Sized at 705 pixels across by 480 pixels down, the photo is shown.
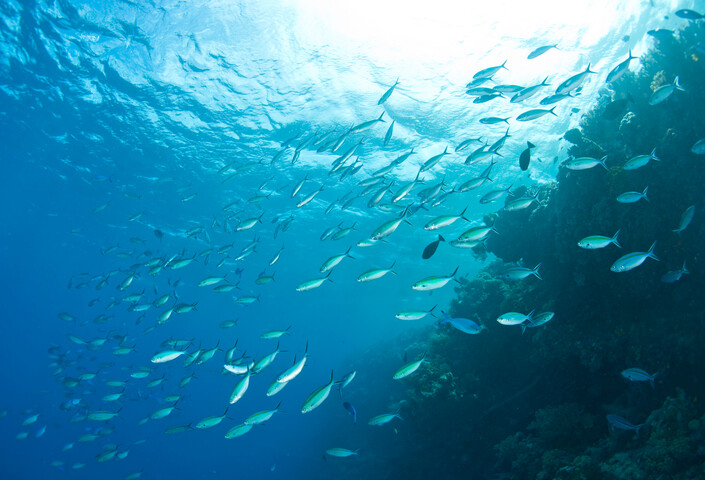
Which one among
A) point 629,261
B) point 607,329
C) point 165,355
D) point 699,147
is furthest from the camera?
point 165,355

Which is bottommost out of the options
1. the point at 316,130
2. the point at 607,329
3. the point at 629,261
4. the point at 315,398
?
the point at 607,329

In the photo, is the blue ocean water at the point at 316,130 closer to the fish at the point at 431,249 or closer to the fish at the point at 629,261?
the fish at the point at 431,249

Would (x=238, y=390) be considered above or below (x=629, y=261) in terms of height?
above

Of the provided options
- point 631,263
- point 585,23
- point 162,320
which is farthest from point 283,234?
point 631,263

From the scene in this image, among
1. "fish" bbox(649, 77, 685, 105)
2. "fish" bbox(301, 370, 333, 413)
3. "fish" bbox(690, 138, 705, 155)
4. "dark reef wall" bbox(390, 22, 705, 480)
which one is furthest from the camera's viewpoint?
"dark reef wall" bbox(390, 22, 705, 480)

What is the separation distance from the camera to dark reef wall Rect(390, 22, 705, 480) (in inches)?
259

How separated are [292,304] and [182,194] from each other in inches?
1468

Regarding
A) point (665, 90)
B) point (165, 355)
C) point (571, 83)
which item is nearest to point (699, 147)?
point (665, 90)

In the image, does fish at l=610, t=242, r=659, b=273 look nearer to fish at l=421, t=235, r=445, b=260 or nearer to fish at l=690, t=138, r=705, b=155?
fish at l=690, t=138, r=705, b=155

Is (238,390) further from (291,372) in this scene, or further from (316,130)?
(316,130)

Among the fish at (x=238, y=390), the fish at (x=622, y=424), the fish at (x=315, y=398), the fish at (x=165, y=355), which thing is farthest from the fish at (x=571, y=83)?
the fish at (x=165, y=355)

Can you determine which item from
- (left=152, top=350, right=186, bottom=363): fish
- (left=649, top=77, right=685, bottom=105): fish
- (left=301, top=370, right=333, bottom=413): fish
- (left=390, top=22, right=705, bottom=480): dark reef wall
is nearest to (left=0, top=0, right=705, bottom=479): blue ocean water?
(left=390, top=22, right=705, bottom=480): dark reef wall

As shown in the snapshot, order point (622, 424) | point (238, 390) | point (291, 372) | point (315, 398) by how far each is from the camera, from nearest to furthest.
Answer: point (315, 398)
point (291, 372)
point (622, 424)
point (238, 390)

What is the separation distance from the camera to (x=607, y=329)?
805 centimetres
